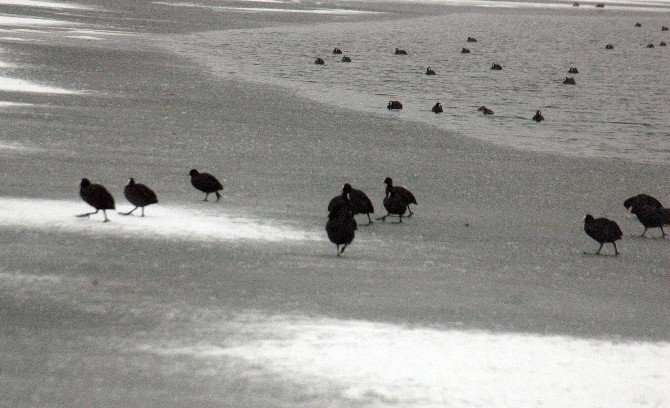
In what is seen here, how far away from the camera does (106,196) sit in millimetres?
12539

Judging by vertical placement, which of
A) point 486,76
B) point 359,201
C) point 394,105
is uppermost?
point 359,201

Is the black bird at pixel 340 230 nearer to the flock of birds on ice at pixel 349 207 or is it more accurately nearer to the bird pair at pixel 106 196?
the flock of birds on ice at pixel 349 207

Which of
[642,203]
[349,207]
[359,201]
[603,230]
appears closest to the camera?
[603,230]

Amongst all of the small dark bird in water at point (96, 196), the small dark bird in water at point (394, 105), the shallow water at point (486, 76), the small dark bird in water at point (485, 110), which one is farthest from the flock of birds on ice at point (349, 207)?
the small dark bird in water at point (485, 110)

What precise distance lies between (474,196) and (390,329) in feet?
21.4

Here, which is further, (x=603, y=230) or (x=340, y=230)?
(x=603, y=230)

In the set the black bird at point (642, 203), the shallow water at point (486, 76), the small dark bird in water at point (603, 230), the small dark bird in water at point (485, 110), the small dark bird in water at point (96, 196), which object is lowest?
the shallow water at point (486, 76)

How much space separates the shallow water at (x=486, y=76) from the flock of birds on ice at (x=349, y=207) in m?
7.29

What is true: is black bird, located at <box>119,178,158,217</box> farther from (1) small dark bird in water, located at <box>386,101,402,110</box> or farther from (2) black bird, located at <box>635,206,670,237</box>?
(1) small dark bird in water, located at <box>386,101,402,110</box>

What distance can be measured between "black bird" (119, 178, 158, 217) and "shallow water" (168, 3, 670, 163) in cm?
967

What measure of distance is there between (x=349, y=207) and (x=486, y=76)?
26464 mm

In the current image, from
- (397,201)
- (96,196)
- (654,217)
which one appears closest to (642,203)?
(654,217)

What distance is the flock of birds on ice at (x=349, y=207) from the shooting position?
11.6m

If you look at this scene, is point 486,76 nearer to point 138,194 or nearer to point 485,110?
point 485,110
